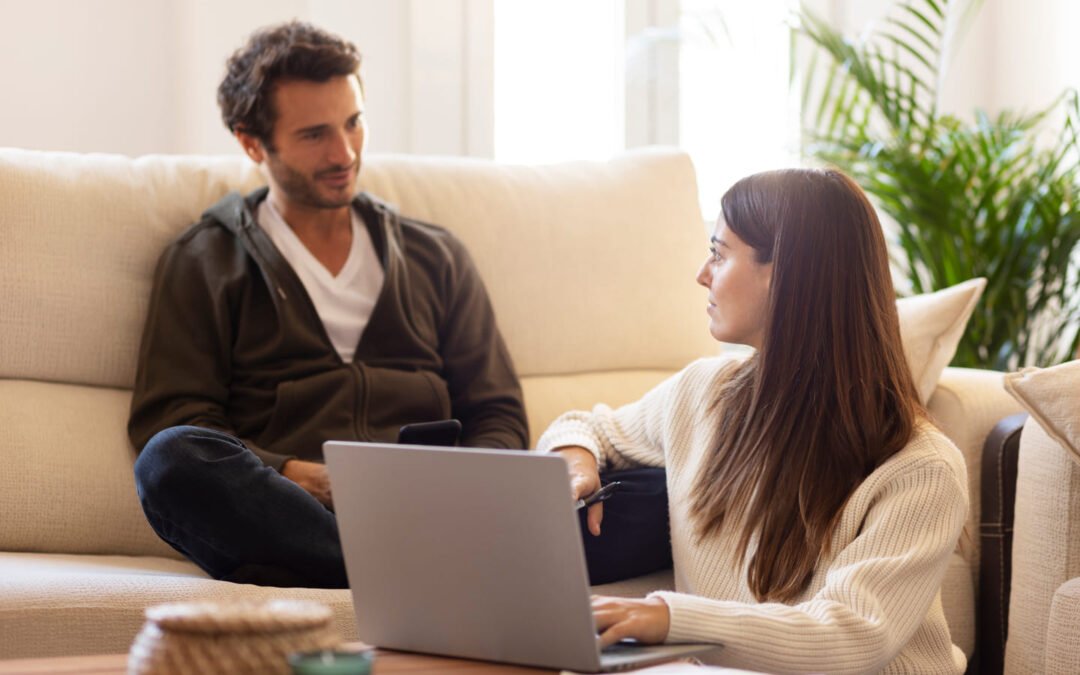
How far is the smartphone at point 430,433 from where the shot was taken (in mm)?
1439

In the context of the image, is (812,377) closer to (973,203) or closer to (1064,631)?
(1064,631)

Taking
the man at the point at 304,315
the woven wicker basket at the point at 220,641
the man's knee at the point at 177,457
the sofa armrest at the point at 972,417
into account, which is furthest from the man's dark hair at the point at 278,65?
the woven wicker basket at the point at 220,641

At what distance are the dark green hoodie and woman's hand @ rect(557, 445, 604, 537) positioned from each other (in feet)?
1.18

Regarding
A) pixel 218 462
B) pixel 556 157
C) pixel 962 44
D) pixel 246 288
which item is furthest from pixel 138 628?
pixel 962 44

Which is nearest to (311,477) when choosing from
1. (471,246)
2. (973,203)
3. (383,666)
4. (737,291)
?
(471,246)

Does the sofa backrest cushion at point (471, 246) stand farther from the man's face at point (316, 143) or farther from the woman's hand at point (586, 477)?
the woman's hand at point (586, 477)

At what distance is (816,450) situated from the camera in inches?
56.3

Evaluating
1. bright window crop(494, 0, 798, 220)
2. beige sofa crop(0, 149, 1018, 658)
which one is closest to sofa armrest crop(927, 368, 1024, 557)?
beige sofa crop(0, 149, 1018, 658)

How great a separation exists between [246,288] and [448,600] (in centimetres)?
114

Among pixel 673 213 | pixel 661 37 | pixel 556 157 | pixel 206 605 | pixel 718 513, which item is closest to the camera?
pixel 206 605

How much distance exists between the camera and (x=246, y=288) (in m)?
2.08

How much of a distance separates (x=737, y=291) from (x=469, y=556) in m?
0.62

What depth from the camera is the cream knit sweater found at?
3.87 feet

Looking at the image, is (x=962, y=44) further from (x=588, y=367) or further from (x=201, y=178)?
(x=201, y=178)
